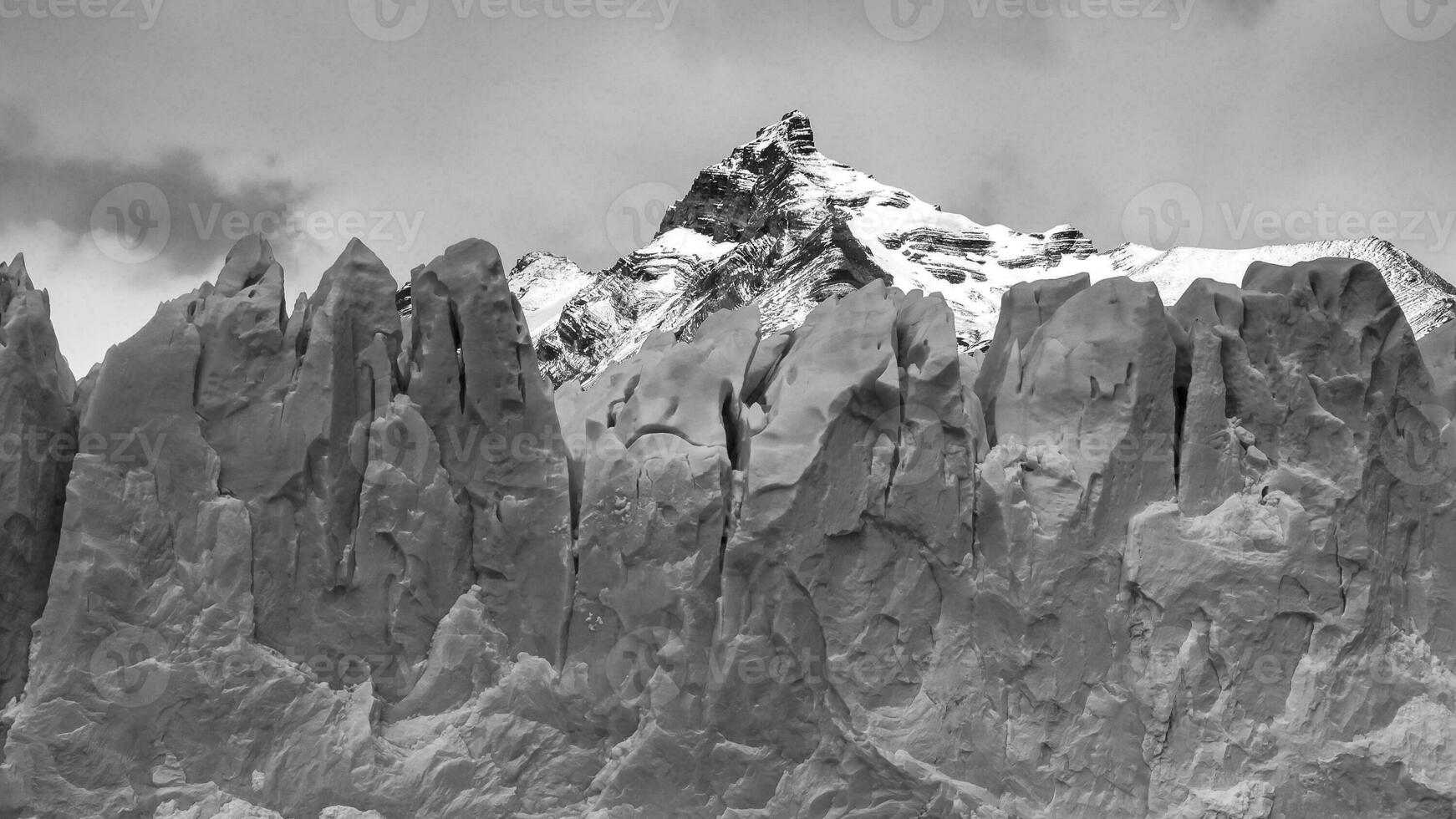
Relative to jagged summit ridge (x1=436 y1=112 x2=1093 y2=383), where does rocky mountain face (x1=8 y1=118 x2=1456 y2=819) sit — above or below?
below

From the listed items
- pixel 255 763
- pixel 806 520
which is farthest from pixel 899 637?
pixel 255 763

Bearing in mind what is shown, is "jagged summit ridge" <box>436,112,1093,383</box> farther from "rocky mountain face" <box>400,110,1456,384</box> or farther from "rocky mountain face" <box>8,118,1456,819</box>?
"rocky mountain face" <box>8,118,1456,819</box>

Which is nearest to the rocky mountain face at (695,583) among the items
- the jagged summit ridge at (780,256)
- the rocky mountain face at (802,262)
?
the rocky mountain face at (802,262)

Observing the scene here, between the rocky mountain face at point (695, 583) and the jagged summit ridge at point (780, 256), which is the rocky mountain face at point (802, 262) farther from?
the rocky mountain face at point (695, 583)

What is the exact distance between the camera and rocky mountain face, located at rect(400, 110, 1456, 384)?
3716 inches

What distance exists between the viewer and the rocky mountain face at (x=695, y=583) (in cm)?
1903

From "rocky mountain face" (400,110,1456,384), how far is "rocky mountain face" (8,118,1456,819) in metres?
65.5

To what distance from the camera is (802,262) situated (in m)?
96.7

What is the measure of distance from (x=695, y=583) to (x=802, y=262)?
257 ft

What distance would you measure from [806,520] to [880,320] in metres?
3.71

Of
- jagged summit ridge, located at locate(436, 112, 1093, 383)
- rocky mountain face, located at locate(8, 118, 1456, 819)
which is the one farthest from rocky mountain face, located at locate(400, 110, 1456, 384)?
rocky mountain face, located at locate(8, 118, 1456, 819)

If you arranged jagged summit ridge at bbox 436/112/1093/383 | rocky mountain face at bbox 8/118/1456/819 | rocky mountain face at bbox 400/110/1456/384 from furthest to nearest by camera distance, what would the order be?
jagged summit ridge at bbox 436/112/1093/383 < rocky mountain face at bbox 400/110/1456/384 < rocky mountain face at bbox 8/118/1456/819

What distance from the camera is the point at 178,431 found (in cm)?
1953

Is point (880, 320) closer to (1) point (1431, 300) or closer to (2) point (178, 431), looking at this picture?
(2) point (178, 431)
